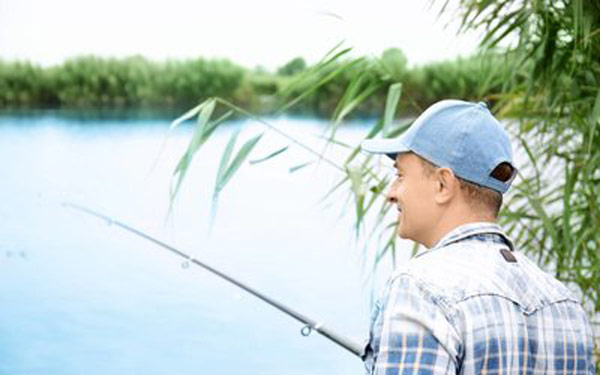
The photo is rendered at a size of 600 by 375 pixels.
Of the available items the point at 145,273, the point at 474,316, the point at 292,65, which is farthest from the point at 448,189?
the point at 145,273

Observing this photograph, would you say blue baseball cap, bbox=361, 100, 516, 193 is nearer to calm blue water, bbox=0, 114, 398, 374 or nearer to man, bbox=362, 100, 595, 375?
man, bbox=362, 100, 595, 375

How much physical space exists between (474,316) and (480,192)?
15cm

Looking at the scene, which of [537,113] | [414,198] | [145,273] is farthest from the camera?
[145,273]

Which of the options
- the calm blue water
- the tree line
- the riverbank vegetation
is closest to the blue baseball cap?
the riverbank vegetation

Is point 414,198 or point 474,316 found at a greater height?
point 414,198

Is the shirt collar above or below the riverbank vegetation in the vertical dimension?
below

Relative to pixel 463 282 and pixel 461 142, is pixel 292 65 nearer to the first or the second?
pixel 461 142

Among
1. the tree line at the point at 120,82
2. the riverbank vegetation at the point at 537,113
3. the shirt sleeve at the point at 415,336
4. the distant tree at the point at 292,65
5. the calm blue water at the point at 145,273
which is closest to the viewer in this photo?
the shirt sleeve at the point at 415,336

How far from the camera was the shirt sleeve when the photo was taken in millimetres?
969

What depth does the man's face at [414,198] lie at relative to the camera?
1069 millimetres

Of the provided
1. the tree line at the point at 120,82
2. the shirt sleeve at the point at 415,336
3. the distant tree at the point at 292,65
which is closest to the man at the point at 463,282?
the shirt sleeve at the point at 415,336

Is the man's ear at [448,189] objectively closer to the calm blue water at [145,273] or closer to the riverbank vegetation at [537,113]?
the riverbank vegetation at [537,113]

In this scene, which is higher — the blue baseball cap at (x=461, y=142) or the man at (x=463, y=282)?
the blue baseball cap at (x=461, y=142)

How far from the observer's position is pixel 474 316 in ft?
3.26
